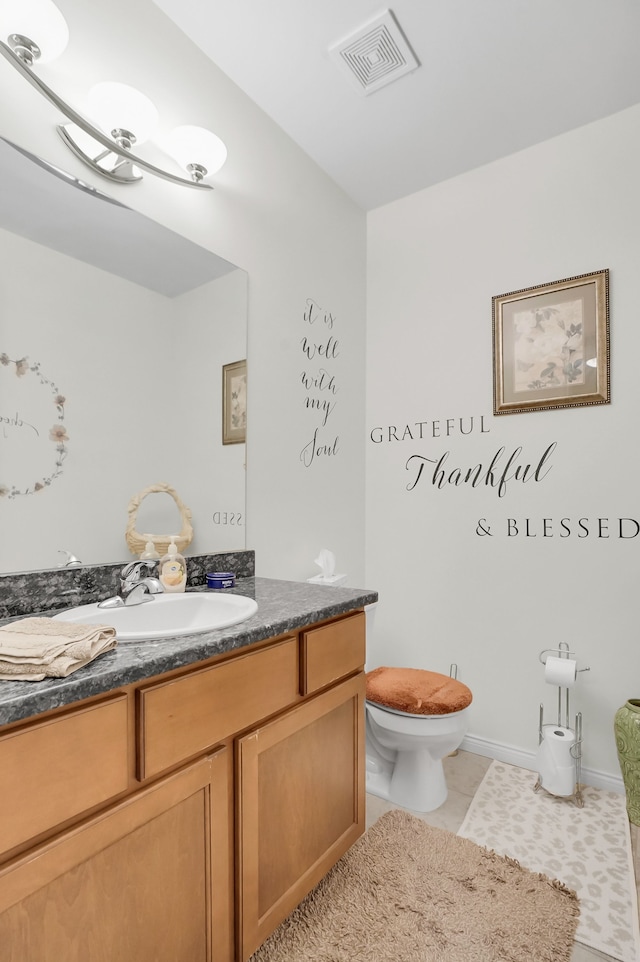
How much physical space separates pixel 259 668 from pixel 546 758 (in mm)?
1487

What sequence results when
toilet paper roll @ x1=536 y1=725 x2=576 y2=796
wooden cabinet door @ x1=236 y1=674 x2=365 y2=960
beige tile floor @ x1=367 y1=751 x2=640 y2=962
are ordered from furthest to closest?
1. toilet paper roll @ x1=536 y1=725 x2=576 y2=796
2. beige tile floor @ x1=367 y1=751 x2=640 y2=962
3. wooden cabinet door @ x1=236 y1=674 x2=365 y2=960

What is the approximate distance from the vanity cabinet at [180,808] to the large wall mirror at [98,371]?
1.97 ft

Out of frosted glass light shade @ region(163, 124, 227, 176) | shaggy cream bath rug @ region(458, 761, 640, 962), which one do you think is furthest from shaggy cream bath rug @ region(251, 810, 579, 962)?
frosted glass light shade @ region(163, 124, 227, 176)

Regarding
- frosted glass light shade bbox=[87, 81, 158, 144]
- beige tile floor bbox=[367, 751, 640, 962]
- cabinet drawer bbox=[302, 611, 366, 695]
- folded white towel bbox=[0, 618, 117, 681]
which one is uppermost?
frosted glass light shade bbox=[87, 81, 158, 144]

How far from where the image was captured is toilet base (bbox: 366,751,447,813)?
192cm

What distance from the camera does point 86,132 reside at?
53.7 inches

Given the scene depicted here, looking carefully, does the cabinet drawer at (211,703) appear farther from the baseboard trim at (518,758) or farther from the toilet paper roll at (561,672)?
the baseboard trim at (518,758)

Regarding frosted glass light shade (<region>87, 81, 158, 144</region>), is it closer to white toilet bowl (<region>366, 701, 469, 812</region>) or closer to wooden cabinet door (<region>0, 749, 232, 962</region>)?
wooden cabinet door (<region>0, 749, 232, 962</region>)

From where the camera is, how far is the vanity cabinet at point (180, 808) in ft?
2.58

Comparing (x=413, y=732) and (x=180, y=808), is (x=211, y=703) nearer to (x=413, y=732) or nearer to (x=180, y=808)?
(x=180, y=808)

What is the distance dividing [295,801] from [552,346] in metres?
2.00

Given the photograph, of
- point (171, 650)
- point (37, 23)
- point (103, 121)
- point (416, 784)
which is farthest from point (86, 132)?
point (416, 784)

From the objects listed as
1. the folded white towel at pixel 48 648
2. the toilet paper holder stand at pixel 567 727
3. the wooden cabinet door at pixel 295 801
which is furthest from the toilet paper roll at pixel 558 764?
the folded white towel at pixel 48 648

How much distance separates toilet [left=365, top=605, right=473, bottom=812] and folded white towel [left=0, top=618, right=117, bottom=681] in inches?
50.0
